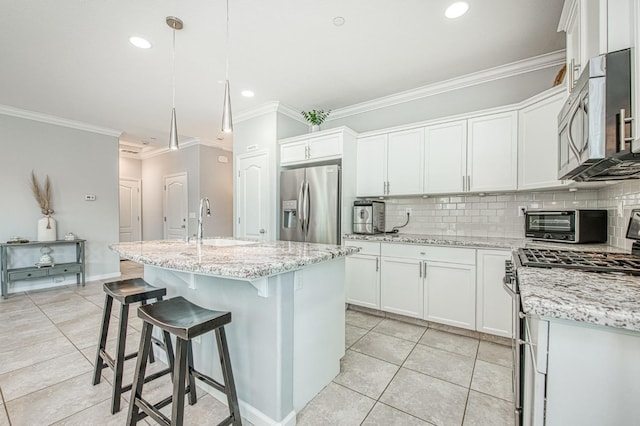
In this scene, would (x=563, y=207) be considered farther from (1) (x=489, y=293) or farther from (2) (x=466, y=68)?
(2) (x=466, y=68)

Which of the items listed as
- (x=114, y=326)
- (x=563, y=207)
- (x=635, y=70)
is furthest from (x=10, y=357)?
(x=563, y=207)

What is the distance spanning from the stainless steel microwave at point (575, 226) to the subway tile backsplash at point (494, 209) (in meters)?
0.06

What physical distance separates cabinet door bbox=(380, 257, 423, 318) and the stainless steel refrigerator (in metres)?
0.68

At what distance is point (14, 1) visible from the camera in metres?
1.94

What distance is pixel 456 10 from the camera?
2047mm

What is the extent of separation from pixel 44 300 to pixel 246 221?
283cm

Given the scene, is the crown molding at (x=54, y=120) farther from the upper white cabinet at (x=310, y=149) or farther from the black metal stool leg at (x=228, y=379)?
the black metal stool leg at (x=228, y=379)

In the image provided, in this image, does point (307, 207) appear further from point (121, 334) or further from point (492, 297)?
point (121, 334)

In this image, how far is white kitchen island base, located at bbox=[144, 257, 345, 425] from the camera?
1.42 meters

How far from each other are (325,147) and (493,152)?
1.80 meters

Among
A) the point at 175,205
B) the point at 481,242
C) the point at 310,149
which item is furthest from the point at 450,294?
Result: the point at 175,205

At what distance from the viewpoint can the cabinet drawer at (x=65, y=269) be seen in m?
4.13

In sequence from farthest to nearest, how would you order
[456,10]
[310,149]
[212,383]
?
1. [310,149]
2. [456,10]
3. [212,383]

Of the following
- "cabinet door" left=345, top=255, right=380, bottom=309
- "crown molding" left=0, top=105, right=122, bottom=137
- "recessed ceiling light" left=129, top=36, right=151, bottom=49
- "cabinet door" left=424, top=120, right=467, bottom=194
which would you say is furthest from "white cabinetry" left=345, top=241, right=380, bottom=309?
"crown molding" left=0, top=105, right=122, bottom=137
